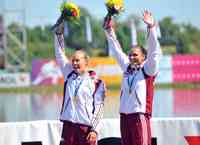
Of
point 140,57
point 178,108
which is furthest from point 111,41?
point 178,108

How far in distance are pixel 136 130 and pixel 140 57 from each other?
0.59 meters

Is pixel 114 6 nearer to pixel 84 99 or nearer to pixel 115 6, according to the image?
pixel 115 6

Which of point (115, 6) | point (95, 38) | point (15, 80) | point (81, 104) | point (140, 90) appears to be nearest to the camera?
point (81, 104)

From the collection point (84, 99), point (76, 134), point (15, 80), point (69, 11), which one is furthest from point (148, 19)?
point (15, 80)

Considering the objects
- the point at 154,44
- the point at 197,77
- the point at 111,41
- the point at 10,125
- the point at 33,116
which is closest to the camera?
the point at 154,44

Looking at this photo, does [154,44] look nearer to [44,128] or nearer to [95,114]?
[95,114]

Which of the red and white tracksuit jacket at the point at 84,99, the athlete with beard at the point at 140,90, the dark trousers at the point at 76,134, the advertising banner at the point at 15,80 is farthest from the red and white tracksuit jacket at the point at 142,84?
the advertising banner at the point at 15,80

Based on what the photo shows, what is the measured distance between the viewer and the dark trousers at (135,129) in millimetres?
5035

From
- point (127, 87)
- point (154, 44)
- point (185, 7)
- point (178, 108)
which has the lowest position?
point (178, 108)

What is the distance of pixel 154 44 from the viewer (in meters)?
4.97

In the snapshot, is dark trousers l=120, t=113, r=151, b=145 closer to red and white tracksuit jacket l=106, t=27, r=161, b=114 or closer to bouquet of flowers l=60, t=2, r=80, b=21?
red and white tracksuit jacket l=106, t=27, r=161, b=114

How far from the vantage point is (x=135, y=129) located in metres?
5.05

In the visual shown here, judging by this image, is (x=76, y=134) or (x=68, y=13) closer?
(x=76, y=134)

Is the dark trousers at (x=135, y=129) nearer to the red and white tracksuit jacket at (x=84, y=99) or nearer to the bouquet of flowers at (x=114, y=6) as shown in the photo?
the red and white tracksuit jacket at (x=84, y=99)
